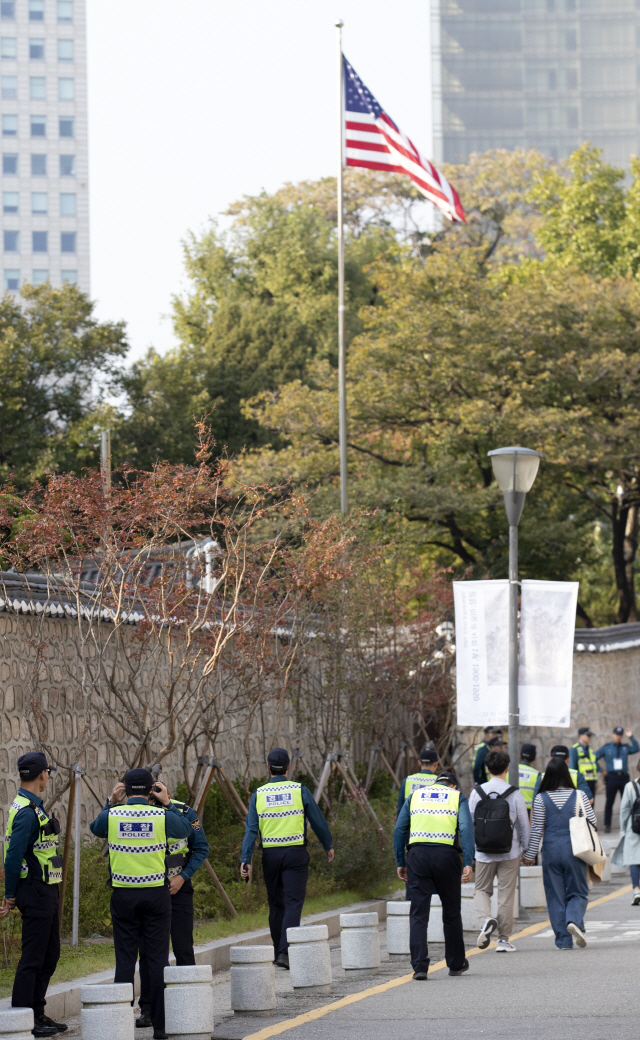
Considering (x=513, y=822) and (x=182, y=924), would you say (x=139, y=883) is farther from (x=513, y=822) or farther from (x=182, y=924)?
(x=513, y=822)

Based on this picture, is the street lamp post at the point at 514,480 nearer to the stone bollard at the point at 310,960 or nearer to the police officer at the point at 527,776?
the police officer at the point at 527,776

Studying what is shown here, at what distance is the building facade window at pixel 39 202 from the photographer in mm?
111750

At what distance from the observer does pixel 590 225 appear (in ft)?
124

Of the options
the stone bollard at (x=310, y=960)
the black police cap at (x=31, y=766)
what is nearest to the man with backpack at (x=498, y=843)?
the stone bollard at (x=310, y=960)

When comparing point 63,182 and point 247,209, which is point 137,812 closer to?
point 247,209

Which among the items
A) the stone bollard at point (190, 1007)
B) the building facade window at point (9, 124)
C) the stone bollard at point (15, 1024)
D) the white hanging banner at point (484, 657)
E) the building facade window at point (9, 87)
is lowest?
the stone bollard at point (190, 1007)

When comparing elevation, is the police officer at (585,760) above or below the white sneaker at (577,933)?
above

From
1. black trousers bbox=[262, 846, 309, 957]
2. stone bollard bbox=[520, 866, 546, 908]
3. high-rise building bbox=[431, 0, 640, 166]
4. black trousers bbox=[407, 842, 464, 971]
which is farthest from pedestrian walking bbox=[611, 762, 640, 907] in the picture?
high-rise building bbox=[431, 0, 640, 166]

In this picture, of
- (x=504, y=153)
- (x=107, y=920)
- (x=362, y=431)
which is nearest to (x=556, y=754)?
(x=107, y=920)

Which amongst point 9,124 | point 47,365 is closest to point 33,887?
point 47,365

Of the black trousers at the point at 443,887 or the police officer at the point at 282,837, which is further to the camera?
the police officer at the point at 282,837

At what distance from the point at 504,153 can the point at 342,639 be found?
43.7 m

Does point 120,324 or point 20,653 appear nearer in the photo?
point 20,653

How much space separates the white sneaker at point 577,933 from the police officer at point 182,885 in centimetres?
374
